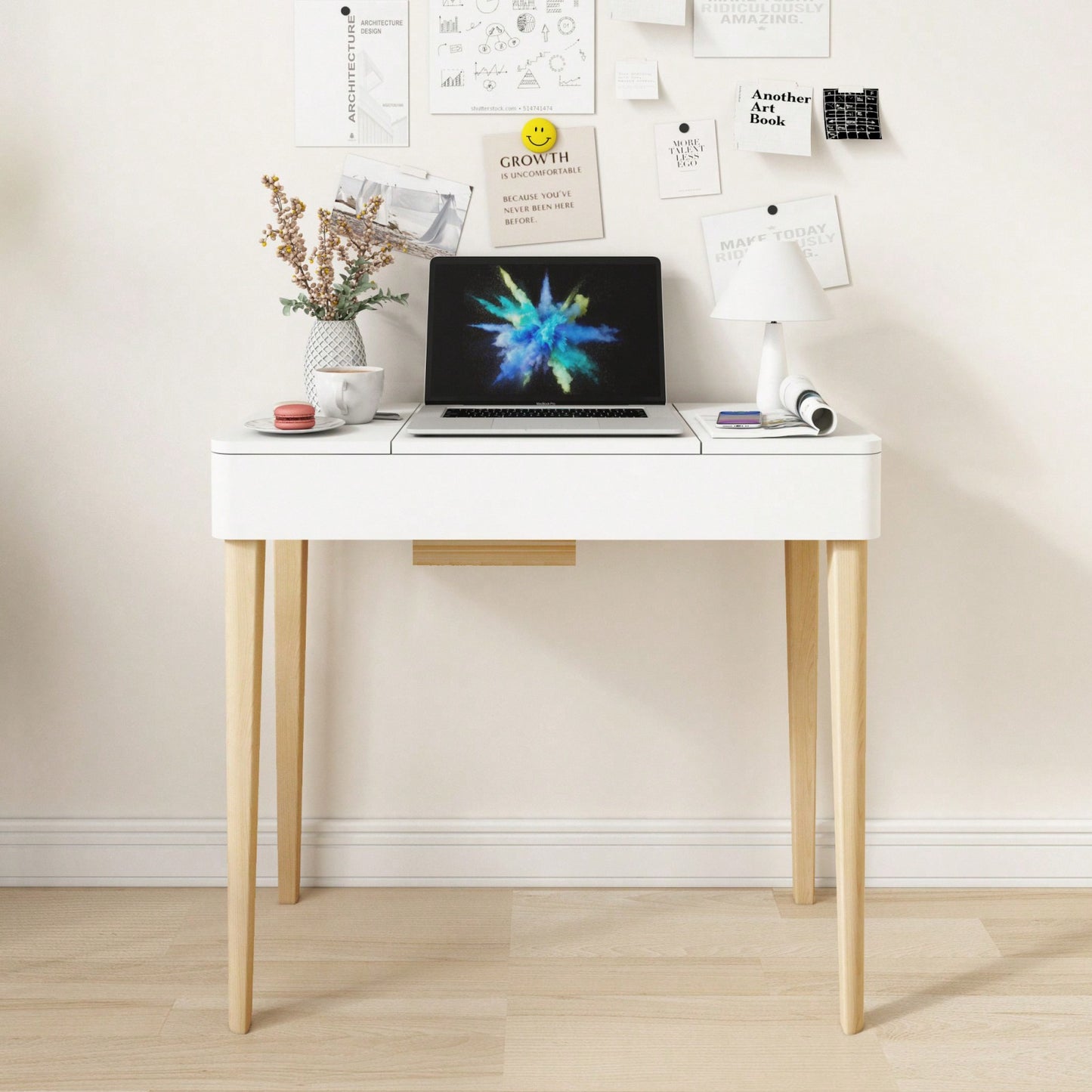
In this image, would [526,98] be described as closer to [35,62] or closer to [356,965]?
[35,62]

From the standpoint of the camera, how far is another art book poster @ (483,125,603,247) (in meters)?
1.80

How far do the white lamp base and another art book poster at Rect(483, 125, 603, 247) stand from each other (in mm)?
366

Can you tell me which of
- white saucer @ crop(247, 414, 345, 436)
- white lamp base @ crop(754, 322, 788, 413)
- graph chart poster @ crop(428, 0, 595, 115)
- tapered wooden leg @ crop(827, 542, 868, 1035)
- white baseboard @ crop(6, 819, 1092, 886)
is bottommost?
white baseboard @ crop(6, 819, 1092, 886)

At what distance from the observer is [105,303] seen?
1.85 meters

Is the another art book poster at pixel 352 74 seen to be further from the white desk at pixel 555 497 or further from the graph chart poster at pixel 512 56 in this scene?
the white desk at pixel 555 497

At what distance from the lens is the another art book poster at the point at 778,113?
5.83 ft

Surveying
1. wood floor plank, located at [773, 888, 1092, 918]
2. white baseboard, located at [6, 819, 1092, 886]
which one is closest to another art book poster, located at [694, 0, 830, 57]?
white baseboard, located at [6, 819, 1092, 886]

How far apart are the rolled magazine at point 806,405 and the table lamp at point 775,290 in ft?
0.14

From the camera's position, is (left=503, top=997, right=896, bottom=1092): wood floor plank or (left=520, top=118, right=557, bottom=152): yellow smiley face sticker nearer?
(left=503, top=997, right=896, bottom=1092): wood floor plank

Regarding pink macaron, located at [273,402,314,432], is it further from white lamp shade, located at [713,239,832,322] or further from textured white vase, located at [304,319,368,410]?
white lamp shade, located at [713,239,832,322]

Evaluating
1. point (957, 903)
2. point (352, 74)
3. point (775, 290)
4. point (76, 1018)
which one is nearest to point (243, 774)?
point (76, 1018)

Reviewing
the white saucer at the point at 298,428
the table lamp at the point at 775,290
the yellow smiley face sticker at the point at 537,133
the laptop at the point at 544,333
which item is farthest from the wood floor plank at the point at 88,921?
the yellow smiley face sticker at the point at 537,133

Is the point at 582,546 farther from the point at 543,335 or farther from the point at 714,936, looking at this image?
the point at 714,936

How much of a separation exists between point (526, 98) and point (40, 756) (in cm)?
141
